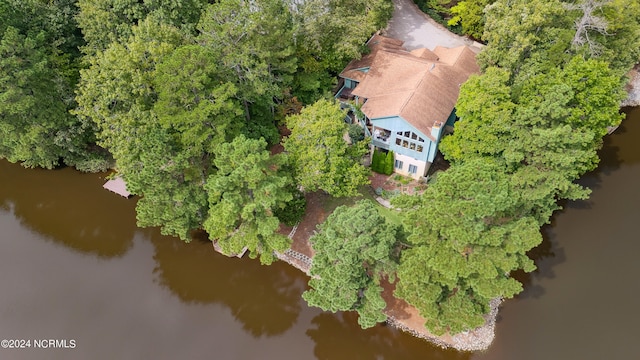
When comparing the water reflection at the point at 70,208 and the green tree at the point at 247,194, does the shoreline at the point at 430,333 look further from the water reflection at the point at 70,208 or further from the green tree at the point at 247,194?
the water reflection at the point at 70,208

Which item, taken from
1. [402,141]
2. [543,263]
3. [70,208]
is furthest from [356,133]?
[70,208]

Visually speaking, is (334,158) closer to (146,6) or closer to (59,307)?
(146,6)

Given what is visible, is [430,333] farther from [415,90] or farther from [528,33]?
[528,33]

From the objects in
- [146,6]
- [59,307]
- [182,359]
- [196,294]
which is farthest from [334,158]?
[59,307]

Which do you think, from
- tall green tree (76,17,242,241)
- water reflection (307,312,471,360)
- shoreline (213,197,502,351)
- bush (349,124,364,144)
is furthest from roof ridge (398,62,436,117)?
water reflection (307,312,471,360)

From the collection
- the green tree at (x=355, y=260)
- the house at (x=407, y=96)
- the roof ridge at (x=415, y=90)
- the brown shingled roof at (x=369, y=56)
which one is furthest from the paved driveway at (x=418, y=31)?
the green tree at (x=355, y=260)

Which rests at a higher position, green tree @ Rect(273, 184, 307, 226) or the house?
the house

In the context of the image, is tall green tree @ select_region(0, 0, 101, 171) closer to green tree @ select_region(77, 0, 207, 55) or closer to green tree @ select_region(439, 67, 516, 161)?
green tree @ select_region(77, 0, 207, 55)
